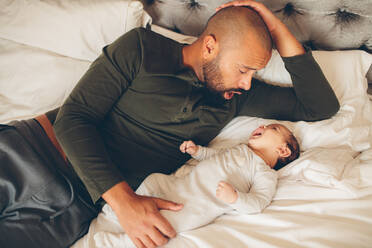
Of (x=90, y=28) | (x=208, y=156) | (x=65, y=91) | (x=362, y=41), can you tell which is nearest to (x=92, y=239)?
(x=208, y=156)

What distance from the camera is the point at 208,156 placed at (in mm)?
1131

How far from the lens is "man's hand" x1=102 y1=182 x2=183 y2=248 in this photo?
843 millimetres

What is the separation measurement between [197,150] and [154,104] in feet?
0.85

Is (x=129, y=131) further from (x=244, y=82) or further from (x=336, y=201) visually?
(x=336, y=201)

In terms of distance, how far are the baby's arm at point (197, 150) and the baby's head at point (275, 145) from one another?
17 cm

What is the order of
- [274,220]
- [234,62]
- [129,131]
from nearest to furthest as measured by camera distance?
[274,220] → [234,62] → [129,131]

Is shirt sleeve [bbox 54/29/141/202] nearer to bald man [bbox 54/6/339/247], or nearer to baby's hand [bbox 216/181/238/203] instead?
bald man [bbox 54/6/339/247]

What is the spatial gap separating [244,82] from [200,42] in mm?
244

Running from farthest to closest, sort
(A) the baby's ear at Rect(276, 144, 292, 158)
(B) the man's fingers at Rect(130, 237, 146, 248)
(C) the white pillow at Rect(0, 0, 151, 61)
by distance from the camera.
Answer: (C) the white pillow at Rect(0, 0, 151, 61), (A) the baby's ear at Rect(276, 144, 292, 158), (B) the man's fingers at Rect(130, 237, 146, 248)

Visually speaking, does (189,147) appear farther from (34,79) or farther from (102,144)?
(34,79)

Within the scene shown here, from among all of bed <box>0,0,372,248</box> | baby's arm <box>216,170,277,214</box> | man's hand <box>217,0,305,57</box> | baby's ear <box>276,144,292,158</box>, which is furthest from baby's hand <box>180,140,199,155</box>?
man's hand <box>217,0,305,57</box>

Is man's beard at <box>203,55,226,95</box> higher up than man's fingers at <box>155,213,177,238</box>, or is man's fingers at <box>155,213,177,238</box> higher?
man's beard at <box>203,55,226,95</box>

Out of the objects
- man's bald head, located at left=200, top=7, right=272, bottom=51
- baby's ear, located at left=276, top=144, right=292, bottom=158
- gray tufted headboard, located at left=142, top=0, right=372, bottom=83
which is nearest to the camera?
man's bald head, located at left=200, top=7, right=272, bottom=51

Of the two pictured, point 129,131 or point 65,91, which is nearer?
point 129,131
